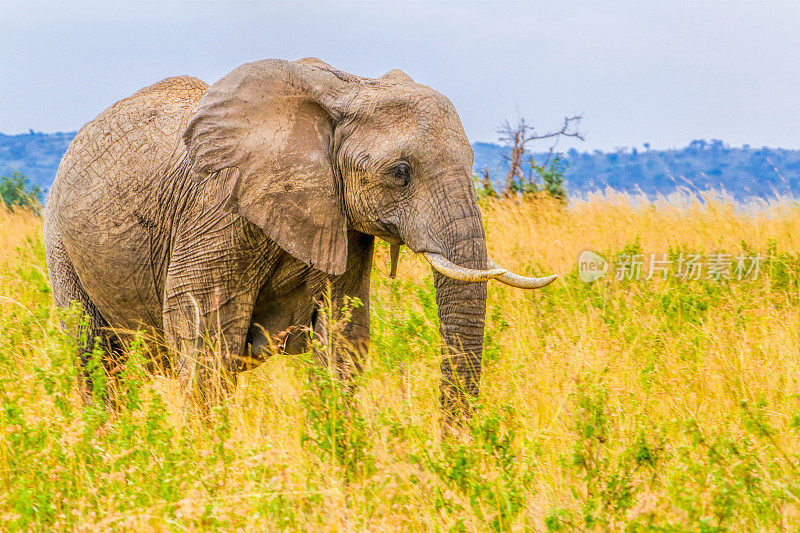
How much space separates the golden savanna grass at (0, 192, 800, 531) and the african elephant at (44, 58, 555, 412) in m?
0.35

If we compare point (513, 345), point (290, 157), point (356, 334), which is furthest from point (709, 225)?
point (290, 157)

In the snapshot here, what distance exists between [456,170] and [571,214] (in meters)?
7.67

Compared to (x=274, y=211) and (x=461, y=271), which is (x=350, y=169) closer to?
(x=274, y=211)

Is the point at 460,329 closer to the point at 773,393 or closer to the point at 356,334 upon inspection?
the point at 356,334

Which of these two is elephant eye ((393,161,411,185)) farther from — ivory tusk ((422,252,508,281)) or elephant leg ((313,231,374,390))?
elephant leg ((313,231,374,390))

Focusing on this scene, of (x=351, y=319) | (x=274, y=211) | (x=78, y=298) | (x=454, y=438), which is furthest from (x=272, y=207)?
(x=78, y=298)

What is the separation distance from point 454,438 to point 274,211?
1367 millimetres

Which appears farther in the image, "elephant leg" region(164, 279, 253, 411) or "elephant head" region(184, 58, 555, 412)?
"elephant leg" region(164, 279, 253, 411)

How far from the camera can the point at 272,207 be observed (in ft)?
15.6

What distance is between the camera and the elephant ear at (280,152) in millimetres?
4754

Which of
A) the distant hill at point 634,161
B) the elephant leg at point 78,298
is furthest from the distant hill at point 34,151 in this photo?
the elephant leg at point 78,298

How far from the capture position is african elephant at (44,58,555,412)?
4.57m

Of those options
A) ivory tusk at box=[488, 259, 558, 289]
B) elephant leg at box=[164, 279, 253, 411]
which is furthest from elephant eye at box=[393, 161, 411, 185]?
elephant leg at box=[164, 279, 253, 411]

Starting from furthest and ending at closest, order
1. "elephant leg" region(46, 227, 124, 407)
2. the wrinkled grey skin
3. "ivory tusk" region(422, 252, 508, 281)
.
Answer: "elephant leg" region(46, 227, 124, 407) < the wrinkled grey skin < "ivory tusk" region(422, 252, 508, 281)
